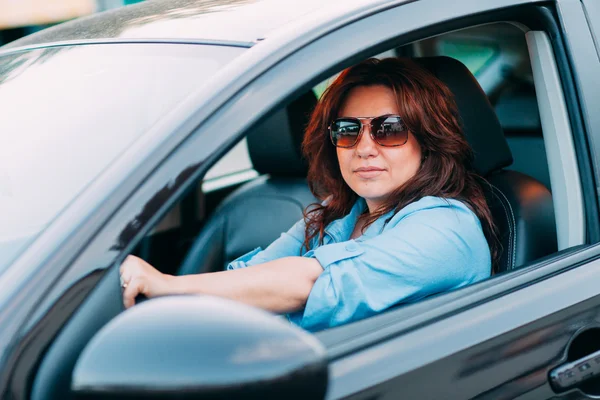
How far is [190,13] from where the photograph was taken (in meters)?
1.72

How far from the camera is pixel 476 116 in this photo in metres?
2.10

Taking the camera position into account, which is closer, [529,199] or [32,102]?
[32,102]

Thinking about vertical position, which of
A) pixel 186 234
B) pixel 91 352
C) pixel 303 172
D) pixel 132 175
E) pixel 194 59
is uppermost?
pixel 194 59

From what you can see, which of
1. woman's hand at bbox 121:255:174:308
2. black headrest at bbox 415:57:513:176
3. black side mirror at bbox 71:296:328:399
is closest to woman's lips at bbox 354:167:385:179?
black headrest at bbox 415:57:513:176

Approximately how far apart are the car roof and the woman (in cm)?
44

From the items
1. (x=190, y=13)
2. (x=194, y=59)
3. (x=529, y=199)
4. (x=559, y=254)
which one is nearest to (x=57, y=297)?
(x=194, y=59)

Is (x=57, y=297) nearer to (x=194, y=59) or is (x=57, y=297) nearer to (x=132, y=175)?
(x=132, y=175)

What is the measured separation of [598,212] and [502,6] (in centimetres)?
46

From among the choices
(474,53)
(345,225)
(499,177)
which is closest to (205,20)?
(345,225)

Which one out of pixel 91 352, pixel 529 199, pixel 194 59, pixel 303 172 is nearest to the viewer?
pixel 91 352

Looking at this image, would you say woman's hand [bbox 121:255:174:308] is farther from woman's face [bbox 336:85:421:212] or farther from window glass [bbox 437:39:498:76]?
window glass [bbox 437:39:498:76]

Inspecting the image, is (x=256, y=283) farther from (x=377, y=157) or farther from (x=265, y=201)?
(x=265, y=201)

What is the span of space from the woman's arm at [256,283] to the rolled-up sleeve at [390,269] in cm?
3

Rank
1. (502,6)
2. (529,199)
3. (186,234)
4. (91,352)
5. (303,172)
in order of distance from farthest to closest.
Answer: (186,234) < (303,172) < (529,199) < (502,6) < (91,352)
